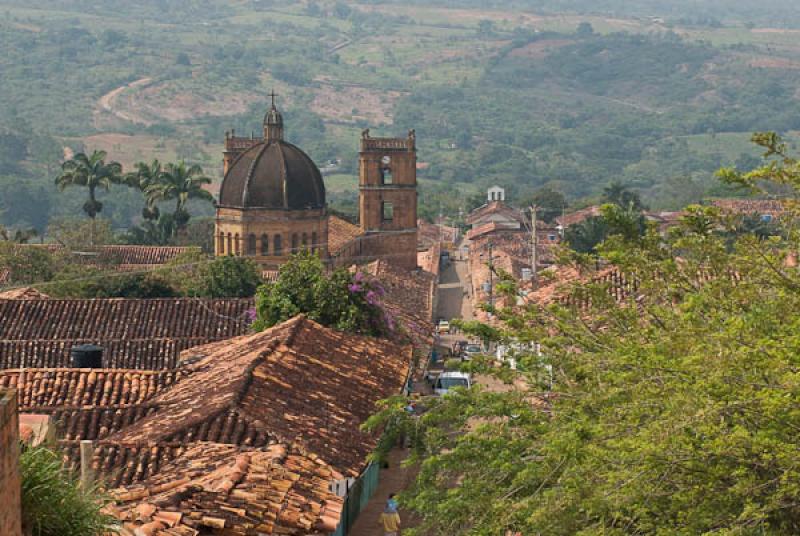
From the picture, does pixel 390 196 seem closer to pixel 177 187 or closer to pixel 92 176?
pixel 177 187

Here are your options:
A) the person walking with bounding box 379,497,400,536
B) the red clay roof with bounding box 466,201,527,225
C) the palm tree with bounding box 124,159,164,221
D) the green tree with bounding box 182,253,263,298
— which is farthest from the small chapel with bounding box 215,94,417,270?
the person walking with bounding box 379,497,400,536

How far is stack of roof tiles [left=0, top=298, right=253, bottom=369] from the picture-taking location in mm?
31125

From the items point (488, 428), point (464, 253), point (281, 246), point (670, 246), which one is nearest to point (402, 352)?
point (670, 246)

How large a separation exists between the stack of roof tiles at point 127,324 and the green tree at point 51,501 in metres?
21.5

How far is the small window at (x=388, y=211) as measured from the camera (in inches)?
3091

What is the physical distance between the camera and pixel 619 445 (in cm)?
1437

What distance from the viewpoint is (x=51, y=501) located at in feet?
29.7

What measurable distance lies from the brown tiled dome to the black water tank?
39952 millimetres

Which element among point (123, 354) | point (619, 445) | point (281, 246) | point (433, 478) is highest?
point (619, 445)

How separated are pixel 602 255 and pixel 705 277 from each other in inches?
52.4

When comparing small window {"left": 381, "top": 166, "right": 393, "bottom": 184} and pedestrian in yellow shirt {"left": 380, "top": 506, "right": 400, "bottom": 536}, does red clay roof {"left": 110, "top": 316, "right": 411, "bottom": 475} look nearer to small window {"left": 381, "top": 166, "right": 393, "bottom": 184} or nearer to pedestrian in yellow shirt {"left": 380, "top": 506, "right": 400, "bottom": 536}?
pedestrian in yellow shirt {"left": 380, "top": 506, "right": 400, "bottom": 536}

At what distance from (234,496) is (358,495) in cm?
613

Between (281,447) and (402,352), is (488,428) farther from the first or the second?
(402,352)

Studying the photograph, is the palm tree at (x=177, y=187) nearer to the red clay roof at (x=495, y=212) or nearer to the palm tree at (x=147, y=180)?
the palm tree at (x=147, y=180)
